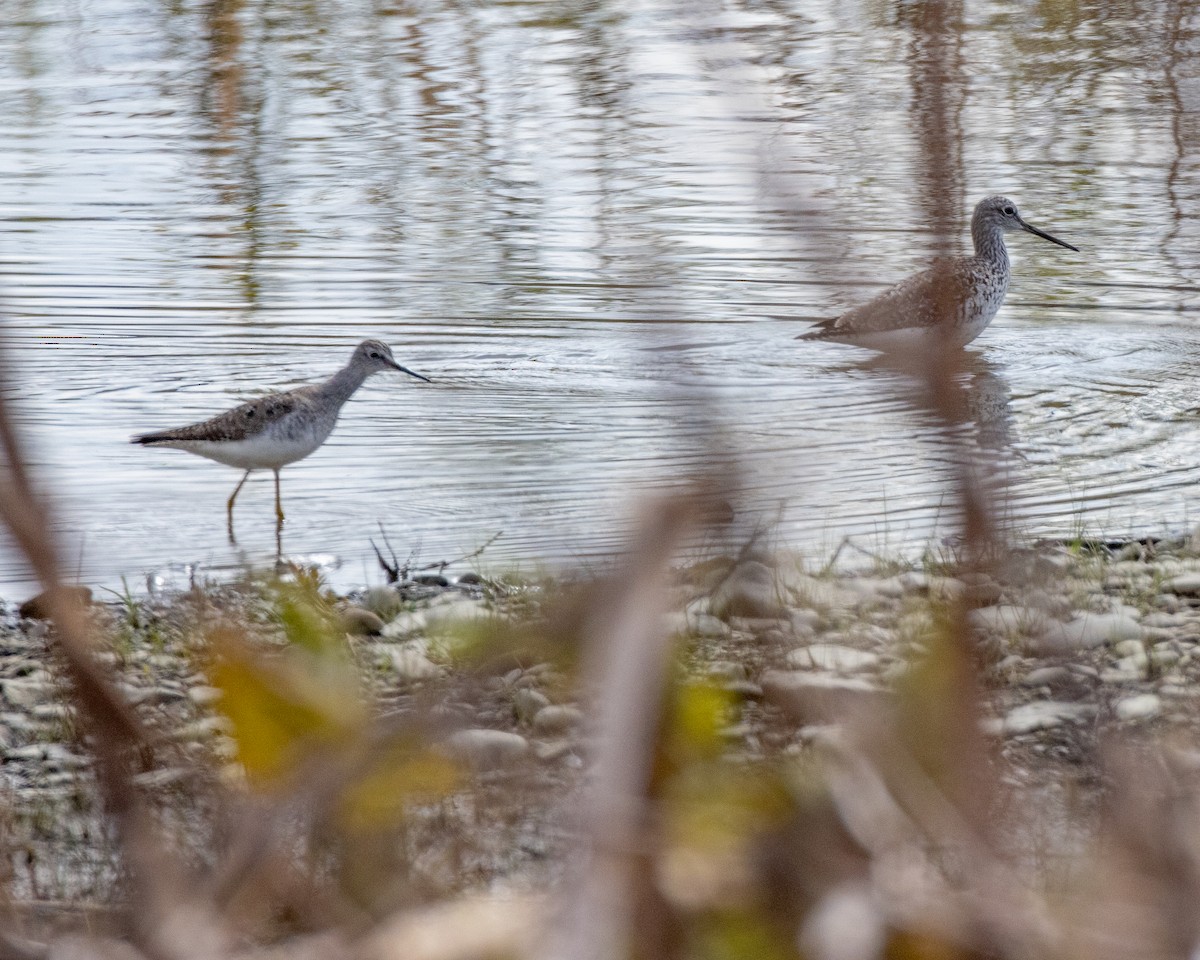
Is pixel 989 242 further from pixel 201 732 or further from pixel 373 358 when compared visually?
pixel 201 732

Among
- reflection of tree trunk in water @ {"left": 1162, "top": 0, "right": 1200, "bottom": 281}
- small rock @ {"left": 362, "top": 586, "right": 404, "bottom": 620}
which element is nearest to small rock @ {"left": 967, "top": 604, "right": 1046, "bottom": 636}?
small rock @ {"left": 362, "top": 586, "right": 404, "bottom": 620}

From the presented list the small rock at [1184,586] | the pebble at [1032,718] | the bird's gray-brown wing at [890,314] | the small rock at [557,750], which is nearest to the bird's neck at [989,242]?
the bird's gray-brown wing at [890,314]

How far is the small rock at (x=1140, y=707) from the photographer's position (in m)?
4.63

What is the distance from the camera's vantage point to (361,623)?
5.88 metres

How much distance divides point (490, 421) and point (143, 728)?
795cm

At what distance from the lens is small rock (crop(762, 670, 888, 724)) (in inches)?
43.4

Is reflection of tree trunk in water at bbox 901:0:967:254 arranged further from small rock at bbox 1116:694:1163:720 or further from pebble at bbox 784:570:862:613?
pebble at bbox 784:570:862:613

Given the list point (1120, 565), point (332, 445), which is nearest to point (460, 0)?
point (332, 445)

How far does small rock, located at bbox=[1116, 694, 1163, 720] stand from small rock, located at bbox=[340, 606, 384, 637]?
2319 mm

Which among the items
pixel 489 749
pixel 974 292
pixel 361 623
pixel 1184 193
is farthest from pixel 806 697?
pixel 1184 193

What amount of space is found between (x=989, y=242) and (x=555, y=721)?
10.1 meters

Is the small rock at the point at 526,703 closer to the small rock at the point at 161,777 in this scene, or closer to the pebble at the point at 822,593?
the small rock at the point at 161,777

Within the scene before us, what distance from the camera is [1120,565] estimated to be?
6426mm

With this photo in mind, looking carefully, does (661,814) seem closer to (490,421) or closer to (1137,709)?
(1137,709)
